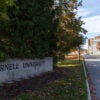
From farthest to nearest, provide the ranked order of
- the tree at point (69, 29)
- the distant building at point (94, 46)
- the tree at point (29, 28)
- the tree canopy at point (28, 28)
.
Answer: the distant building at point (94, 46) → the tree at point (69, 29) → the tree at point (29, 28) → the tree canopy at point (28, 28)

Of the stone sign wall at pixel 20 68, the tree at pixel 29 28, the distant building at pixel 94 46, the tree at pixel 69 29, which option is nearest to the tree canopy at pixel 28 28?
the tree at pixel 29 28

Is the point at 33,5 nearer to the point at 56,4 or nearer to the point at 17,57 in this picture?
the point at 17,57

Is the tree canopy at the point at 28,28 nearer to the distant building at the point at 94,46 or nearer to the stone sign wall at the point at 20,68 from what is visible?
the stone sign wall at the point at 20,68

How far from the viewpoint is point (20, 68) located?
1614cm

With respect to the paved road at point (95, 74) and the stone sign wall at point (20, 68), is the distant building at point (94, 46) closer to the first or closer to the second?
the paved road at point (95, 74)

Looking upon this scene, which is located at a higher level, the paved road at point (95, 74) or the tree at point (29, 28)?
the tree at point (29, 28)

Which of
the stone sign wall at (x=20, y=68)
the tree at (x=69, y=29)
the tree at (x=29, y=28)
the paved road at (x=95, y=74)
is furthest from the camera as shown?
the tree at (x=69, y=29)

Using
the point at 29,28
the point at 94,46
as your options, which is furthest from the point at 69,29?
the point at 94,46

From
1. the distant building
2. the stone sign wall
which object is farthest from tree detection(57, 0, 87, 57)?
the distant building

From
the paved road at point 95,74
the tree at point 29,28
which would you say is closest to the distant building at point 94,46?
the paved road at point 95,74

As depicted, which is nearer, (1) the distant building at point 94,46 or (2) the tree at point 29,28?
(2) the tree at point 29,28

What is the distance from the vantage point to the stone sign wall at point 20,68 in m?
14.4

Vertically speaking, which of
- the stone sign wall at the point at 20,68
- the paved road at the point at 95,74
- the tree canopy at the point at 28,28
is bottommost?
the paved road at the point at 95,74

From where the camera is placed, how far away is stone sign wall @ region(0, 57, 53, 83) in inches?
566
